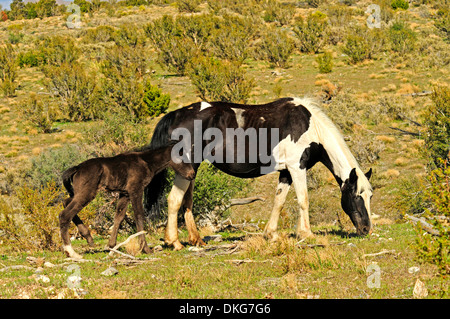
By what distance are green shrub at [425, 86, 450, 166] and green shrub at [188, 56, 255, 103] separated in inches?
704

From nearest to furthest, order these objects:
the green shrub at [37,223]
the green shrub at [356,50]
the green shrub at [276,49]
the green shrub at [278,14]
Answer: the green shrub at [37,223] < the green shrub at [356,50] < the green shrub at [276,49] < the green shrub at [278,14]

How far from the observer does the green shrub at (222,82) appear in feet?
115

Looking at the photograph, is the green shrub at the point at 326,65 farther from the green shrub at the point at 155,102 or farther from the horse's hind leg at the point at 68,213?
the horse's hind leg at the point at 68,213

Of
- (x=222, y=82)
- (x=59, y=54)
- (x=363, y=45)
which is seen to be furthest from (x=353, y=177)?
(x=59, y=54)

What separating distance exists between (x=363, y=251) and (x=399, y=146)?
63.9 ft

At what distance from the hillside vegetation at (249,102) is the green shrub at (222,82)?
0.11m

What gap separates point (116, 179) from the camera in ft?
29.9

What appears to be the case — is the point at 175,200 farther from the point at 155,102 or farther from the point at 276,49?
the point at 276,49

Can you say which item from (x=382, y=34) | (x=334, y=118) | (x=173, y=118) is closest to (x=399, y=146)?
(x=334, y=118)

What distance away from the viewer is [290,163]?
32.6 ft

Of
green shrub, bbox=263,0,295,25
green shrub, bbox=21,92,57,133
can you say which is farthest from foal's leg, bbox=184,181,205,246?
green shrub, bbox=263,0,295,25

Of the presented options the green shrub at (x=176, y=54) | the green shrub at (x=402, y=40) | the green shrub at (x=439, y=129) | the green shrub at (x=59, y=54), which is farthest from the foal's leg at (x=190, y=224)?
the green shrub at (x=59, y=54)

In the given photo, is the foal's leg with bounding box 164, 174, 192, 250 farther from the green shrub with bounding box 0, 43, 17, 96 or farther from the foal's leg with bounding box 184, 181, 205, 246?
the green shrub with bounding box 0, 43, 17, 96

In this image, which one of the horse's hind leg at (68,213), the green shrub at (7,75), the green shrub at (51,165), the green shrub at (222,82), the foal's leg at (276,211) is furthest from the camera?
the green shrub at (7,75)
